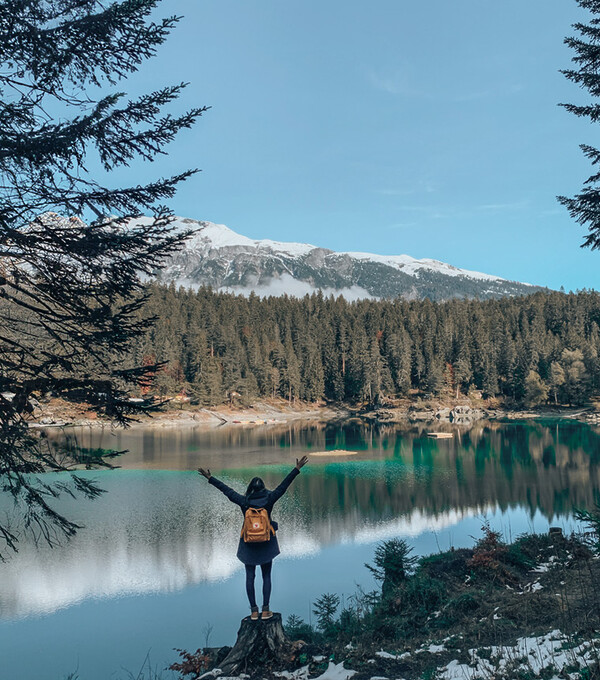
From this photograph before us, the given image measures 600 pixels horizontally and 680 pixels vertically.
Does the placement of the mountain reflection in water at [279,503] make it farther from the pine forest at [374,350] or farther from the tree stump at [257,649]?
the pine forest at [374,350]

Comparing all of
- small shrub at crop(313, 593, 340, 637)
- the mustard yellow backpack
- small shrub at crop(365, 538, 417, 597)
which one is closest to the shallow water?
small shrub at crop(313, 593, 340, 637)

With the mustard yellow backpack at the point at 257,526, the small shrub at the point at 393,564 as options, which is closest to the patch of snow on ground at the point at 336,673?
the mustard yellow backpack at the point at 257,526

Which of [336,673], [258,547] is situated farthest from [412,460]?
[336,673]

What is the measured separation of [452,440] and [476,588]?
45.5 m

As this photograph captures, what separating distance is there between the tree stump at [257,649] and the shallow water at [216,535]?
5.39 m

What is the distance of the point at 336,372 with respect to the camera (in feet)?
335

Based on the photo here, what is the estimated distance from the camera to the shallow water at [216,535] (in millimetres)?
12688

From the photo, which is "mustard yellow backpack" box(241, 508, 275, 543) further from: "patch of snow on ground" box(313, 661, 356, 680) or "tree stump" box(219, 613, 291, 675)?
"patch of snow on ground" box(313, 661, 356, 680)

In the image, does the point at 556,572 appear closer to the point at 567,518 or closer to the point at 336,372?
the point at 567,518

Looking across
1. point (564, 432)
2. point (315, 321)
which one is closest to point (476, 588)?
point (564, 432)

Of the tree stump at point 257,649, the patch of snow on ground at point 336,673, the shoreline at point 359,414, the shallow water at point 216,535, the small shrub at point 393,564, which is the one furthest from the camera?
the shoreline at point 359,414

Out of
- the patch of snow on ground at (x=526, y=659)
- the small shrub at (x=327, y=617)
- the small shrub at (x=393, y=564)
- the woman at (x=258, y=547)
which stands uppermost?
the woman at (x=258, y=547)

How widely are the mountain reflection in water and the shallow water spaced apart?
3.5 inches

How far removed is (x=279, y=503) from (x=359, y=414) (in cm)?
6936
